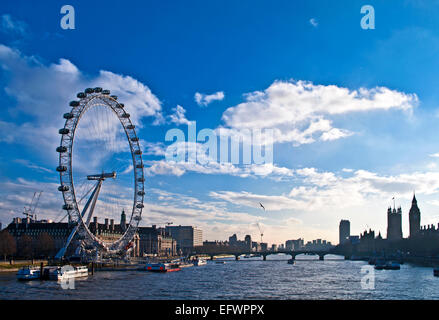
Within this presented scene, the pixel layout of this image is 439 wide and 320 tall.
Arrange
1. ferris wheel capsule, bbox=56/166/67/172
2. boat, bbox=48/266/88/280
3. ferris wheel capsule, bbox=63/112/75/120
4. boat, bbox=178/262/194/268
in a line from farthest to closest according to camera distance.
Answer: boat, bbox=178/262/194/268
ferris wheel capsule, bbox=56/166/67/172
ferris wheel capsule, bbox=63/112/75/120
boat, bbox=48/266/88/280

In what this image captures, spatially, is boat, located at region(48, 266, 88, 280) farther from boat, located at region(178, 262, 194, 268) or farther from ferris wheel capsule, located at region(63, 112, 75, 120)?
boat, located at region(178, 262, 194, 268)

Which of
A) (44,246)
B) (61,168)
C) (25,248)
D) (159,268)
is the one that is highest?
(61,168)

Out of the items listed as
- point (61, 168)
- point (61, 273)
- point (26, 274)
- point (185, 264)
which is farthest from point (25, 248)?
point (26, 274)

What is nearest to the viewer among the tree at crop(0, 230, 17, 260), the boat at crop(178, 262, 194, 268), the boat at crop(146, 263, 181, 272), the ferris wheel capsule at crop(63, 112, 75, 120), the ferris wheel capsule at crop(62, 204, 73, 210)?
the ferris wheel capsule at crop(63, 112, 75, 120)

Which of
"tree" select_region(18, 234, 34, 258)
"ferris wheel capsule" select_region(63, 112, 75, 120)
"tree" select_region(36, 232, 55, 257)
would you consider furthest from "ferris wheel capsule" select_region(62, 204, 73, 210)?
"tree" select_region(36, 232, 55, 257)

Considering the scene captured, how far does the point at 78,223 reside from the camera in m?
77.9

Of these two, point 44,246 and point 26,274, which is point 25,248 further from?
point 26,274

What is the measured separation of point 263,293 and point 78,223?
1652 inches

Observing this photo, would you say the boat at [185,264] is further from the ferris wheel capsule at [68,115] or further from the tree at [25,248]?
the ferris wheel capsule at [68,115]

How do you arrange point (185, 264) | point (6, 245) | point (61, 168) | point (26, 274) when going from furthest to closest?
point (185, 264)
point (6, 245)
point (61, 168)
point (26, 274)

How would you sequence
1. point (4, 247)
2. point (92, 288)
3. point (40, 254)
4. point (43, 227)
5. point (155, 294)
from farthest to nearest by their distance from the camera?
point (43, 227)
point (40, 254)
point (4, 247)
point (92, 288)
point (155, 294)
